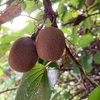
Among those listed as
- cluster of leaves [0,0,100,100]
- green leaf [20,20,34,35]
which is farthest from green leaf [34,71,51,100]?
green leaf [20,20,34,35]

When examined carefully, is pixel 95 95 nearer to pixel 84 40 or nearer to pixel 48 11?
pixel 48 11

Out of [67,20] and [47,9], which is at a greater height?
[47,9]

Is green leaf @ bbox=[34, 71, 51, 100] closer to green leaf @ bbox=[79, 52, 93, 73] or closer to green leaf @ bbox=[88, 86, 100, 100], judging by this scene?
green leaf @ bbox=[88, 86, 100, 100]

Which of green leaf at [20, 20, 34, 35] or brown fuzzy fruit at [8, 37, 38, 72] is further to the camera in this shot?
green leaf at [20, 20, 34, 35]

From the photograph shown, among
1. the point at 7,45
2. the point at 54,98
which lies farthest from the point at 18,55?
the point at 54,98

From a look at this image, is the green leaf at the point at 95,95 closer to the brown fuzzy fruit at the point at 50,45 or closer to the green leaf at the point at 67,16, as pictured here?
the brown fuzzy fruit at the point at 50,45

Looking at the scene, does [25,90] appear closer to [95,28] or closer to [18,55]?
[18,55]

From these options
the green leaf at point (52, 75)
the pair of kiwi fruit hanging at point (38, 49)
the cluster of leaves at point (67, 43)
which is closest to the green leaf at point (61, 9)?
the cluster of leaves at point (67, 43)
